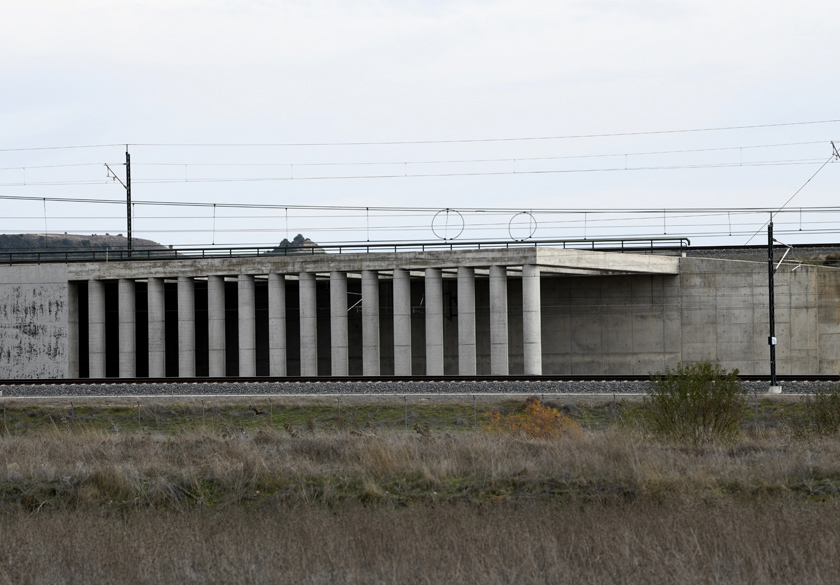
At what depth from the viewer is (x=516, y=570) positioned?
7.68 metres

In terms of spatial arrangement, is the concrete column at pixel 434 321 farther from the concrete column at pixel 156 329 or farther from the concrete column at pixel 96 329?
the concrete column at pixel 96 329

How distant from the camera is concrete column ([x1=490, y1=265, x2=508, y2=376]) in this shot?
121ft

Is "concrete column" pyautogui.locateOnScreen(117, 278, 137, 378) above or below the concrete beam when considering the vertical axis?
below

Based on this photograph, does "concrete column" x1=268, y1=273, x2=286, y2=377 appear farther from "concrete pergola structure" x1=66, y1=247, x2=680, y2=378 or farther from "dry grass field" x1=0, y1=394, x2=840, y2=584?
"dry grass field" x1=0, y1=394, x2=840, y2=584

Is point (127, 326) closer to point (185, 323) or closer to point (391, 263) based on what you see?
point (185, 323)

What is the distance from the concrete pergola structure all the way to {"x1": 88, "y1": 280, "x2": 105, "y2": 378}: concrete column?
5 cm

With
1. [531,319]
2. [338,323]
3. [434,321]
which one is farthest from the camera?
[338,323]

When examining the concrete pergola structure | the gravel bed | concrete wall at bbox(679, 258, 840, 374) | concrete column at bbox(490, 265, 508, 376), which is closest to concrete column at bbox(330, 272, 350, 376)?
the concrete pergola structure

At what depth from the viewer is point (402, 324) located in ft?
125

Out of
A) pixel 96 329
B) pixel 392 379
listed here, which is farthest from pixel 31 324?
pixel 392 379

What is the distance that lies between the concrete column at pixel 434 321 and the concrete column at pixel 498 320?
246 centimetres

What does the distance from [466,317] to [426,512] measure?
2760cm

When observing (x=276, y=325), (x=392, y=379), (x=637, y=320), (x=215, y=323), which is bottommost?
(x=392, y=379)

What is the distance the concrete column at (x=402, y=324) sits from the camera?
124 feet
